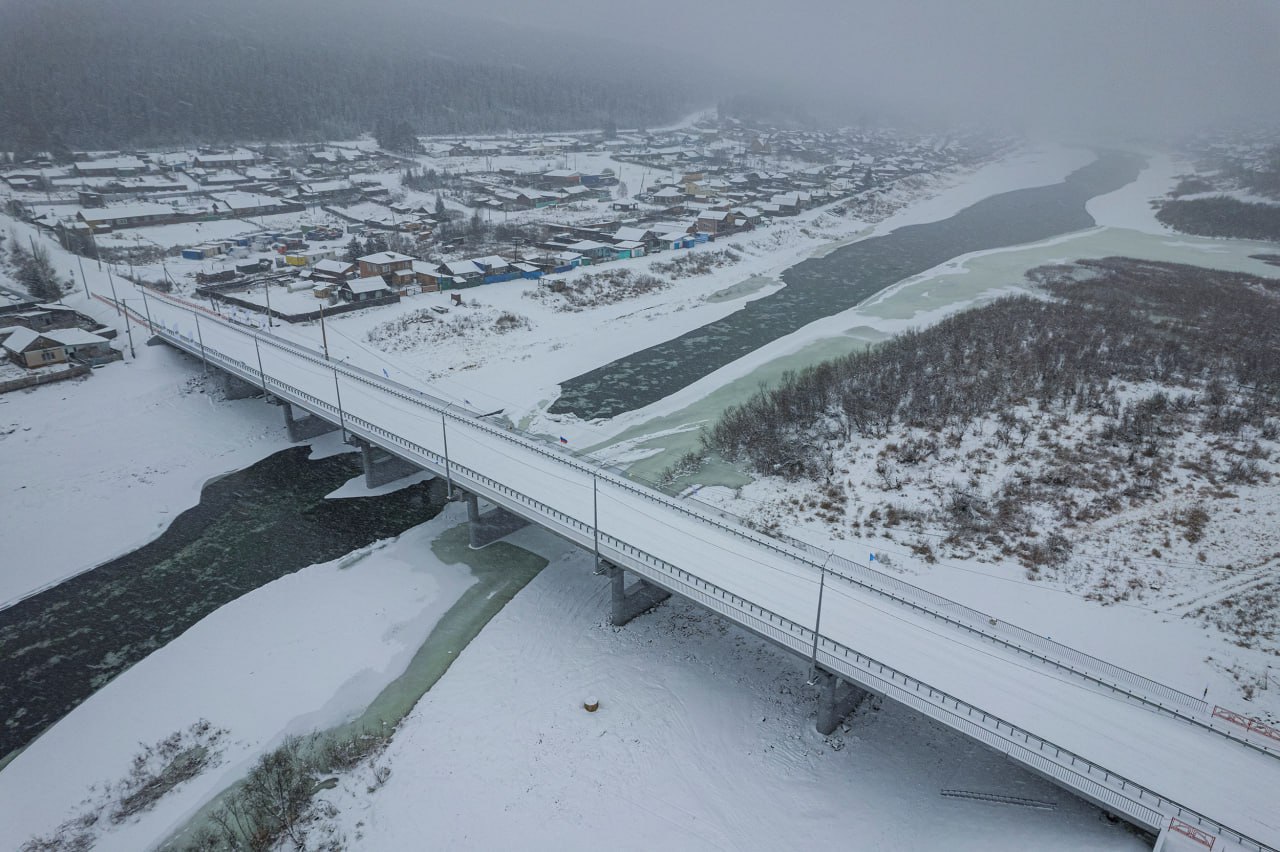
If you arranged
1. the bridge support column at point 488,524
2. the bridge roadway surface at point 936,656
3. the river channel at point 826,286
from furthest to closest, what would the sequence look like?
the river channel at point 826,286, the bridge support column at point 488,524, the bridge roadway surface at point 936,656

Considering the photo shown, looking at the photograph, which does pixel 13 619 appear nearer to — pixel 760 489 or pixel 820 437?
pixel 760 489

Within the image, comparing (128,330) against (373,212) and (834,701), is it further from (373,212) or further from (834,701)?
(834,701)

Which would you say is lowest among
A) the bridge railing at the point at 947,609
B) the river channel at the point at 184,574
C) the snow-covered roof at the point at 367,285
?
the river channel at the point at 184,574

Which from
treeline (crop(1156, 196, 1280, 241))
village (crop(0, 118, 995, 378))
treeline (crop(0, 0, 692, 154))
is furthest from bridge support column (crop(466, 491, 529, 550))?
treeline (crop(0, 0, 692, 154))

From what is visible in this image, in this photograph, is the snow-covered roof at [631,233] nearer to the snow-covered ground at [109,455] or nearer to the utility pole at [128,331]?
the snow-covered ground at [109,455]

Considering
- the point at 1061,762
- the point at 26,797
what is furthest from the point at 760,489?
the point at 26,797

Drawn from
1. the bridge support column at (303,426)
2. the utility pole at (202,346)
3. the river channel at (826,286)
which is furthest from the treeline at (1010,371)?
the utility pole at (202,346)

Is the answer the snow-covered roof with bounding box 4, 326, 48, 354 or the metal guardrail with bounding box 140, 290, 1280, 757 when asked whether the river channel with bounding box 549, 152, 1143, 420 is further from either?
the snow-covered roof with bounding box 4, 326, 48, 354
